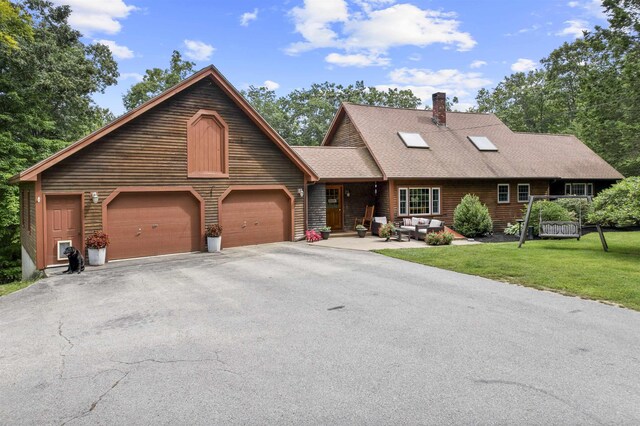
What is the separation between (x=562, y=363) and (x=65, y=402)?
5.51m

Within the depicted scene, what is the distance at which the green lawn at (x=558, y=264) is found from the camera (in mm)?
7875

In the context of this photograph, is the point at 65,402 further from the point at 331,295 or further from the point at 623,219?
the point at 623,219

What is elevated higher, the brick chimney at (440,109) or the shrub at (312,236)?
the brick chimney at (440,109)

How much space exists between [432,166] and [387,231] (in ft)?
16.5

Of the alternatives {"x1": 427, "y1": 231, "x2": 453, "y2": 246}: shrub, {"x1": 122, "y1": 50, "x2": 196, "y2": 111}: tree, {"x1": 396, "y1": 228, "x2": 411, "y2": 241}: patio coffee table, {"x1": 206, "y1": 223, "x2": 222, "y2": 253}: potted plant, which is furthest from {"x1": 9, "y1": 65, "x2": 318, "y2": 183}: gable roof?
{"x1": 122, "y1": 50, "x2": 196, "y2": 111}: tree

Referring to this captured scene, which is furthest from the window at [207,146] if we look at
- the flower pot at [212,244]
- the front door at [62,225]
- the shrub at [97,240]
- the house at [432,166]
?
the house at [432,166]

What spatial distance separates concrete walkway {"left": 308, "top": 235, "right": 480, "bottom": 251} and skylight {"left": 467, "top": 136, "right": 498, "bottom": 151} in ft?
25.9

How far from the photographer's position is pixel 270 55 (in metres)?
23.6

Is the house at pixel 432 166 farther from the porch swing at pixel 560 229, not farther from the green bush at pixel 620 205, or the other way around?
the green bush at pixel 620 205

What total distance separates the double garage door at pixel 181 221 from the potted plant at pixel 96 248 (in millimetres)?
673

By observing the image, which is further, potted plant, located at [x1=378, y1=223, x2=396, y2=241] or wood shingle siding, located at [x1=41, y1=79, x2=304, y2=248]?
potted plant, located at [x1=378, y1=223, x2=396, y2=241]

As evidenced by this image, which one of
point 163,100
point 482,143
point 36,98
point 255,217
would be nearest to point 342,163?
point 255,217

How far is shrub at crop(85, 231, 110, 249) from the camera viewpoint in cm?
1152

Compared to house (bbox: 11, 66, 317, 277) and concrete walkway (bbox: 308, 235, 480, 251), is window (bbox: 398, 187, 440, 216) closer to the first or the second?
concrete walkway (bbox: 308, 235, 480, 251)
